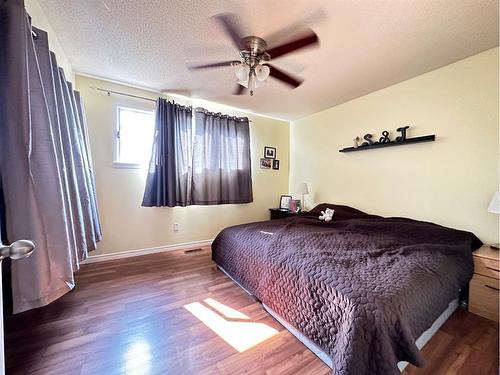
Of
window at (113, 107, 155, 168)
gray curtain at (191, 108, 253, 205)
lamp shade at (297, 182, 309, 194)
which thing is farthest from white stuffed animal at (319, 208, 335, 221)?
window at (113, 107, 155, 168)

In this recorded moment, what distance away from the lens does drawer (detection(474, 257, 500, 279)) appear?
1.70 meters

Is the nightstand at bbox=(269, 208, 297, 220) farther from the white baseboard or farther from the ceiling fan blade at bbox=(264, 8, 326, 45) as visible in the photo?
the ceiling fan blade at bbox=(264, 8, 326, 45)

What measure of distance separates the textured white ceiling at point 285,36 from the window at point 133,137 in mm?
465

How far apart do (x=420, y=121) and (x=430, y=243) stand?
1.44 metres

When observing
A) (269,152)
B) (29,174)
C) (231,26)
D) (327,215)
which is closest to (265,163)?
(269,152)

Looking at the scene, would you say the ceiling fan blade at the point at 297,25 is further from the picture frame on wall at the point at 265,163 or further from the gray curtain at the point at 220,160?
the picture frame on wall at the point at 265,163

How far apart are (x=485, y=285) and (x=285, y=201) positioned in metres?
2.70

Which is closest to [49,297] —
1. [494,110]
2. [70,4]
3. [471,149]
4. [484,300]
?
[70,4]

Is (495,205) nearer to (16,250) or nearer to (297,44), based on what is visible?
(297,44)

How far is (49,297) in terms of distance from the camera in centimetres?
109

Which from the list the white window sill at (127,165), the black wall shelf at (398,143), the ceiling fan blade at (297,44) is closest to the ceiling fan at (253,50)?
the ceiling fan blade at (297,44)

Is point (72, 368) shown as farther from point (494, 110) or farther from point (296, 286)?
point (494, 110)

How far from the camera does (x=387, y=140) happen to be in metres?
2.72

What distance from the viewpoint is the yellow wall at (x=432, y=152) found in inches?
79.4
